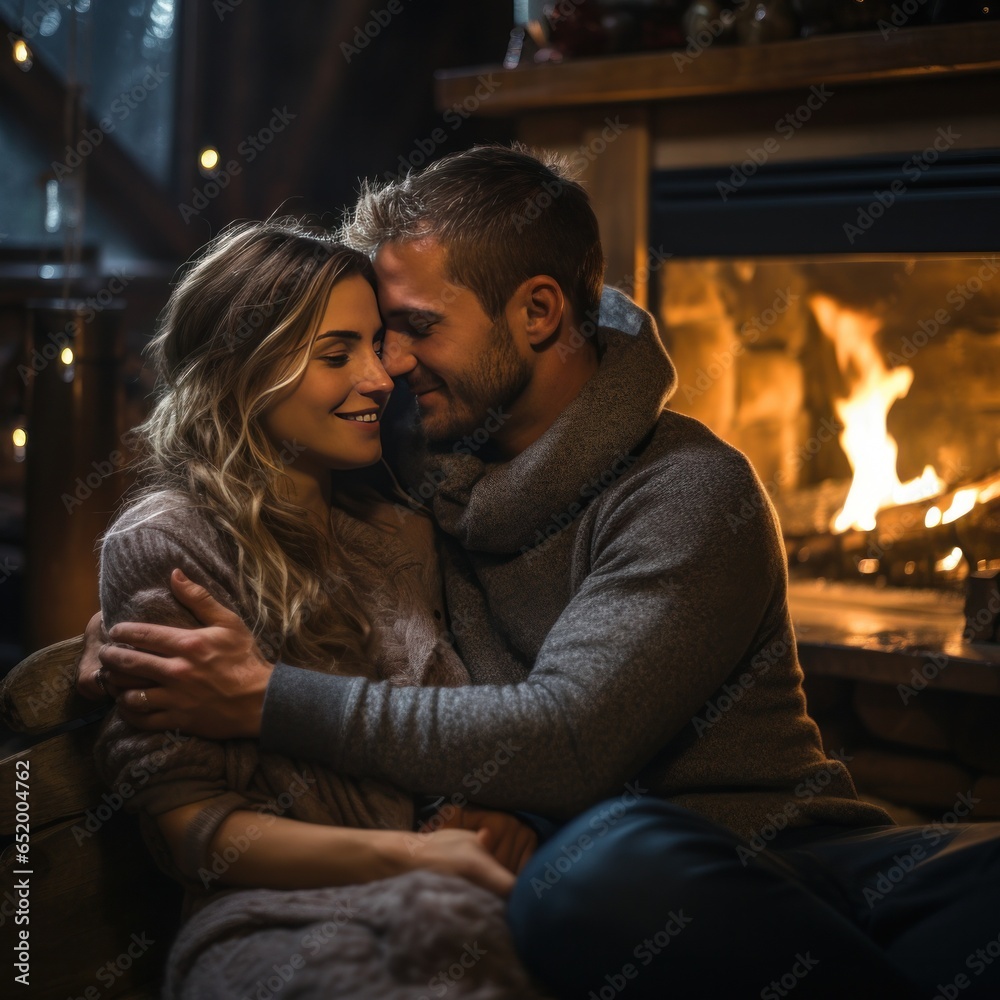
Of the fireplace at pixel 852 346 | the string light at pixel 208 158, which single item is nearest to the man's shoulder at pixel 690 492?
the fireplace at pixel 852 346

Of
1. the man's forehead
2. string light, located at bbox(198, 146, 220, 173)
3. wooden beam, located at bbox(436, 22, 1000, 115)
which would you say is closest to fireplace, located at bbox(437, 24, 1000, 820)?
wooden beam, located at bbox(436, 22, 1000, 115)

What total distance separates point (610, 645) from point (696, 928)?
13.9 inches

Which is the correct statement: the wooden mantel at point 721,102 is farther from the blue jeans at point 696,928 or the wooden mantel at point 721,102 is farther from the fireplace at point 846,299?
the blue jeans at point 696,928

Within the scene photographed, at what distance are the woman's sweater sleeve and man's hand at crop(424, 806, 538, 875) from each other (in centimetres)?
24

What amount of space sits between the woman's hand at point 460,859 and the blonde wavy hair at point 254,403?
0.33 metres

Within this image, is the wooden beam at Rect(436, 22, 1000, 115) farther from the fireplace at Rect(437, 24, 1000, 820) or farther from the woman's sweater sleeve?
the woman's sweater sleeve

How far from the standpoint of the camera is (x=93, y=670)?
1473 mm

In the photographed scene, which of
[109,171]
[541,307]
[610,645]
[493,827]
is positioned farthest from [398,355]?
[109,171]

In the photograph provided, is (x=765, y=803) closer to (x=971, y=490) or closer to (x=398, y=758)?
(x=398, y=758)

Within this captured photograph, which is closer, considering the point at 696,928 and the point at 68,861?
the point at 696,928

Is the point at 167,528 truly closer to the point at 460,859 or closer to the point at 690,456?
the point at 460,859

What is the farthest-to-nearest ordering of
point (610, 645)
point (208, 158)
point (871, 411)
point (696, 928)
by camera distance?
point (208, 158) → point (871, 411) → point (610, 645) → point (696, 928)

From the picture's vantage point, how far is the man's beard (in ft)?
5.69

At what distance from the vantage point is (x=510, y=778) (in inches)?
52.7
